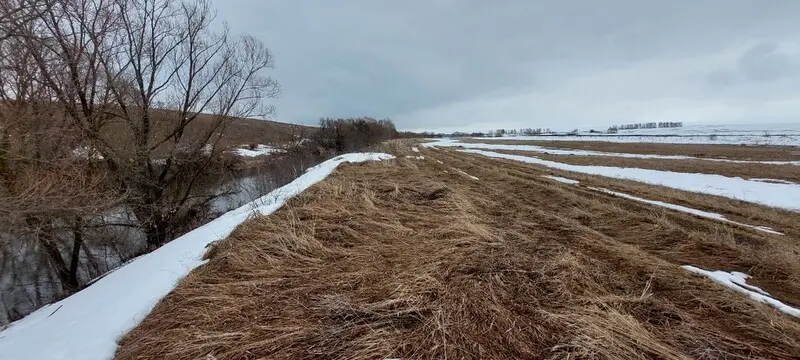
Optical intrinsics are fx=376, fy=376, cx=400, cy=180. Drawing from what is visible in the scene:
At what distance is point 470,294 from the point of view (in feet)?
13.2

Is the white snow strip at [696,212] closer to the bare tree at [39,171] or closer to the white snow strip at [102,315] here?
the white snow strip at [102,315]

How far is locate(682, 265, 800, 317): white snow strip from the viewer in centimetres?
384

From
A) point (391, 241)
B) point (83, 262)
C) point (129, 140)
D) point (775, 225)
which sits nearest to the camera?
point (391, 241)

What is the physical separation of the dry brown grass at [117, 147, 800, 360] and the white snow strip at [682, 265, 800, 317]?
6.9 inches

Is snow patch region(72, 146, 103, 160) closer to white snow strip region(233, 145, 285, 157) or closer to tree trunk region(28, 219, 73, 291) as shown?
tree trunk region(28, 219, 73, 291)

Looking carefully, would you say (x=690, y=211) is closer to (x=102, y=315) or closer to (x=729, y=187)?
(x=729, y=187)

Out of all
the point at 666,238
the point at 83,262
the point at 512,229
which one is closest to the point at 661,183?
the point at 666,238

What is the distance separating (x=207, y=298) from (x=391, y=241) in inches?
110

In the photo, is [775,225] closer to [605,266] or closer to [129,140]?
[605,266]

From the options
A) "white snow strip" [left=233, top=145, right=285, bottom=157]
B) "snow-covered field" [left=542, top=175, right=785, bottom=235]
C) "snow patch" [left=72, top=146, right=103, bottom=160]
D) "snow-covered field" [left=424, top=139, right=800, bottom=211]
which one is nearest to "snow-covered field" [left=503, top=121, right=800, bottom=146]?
"snow-covered field" [left=424, top=139, right=800, bottom=211]

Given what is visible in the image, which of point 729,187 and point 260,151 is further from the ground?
point 260,151

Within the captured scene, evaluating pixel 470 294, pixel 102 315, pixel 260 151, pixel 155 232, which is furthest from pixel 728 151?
pixel 260 151

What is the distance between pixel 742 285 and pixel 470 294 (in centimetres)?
328

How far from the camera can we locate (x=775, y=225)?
24.5 ft
